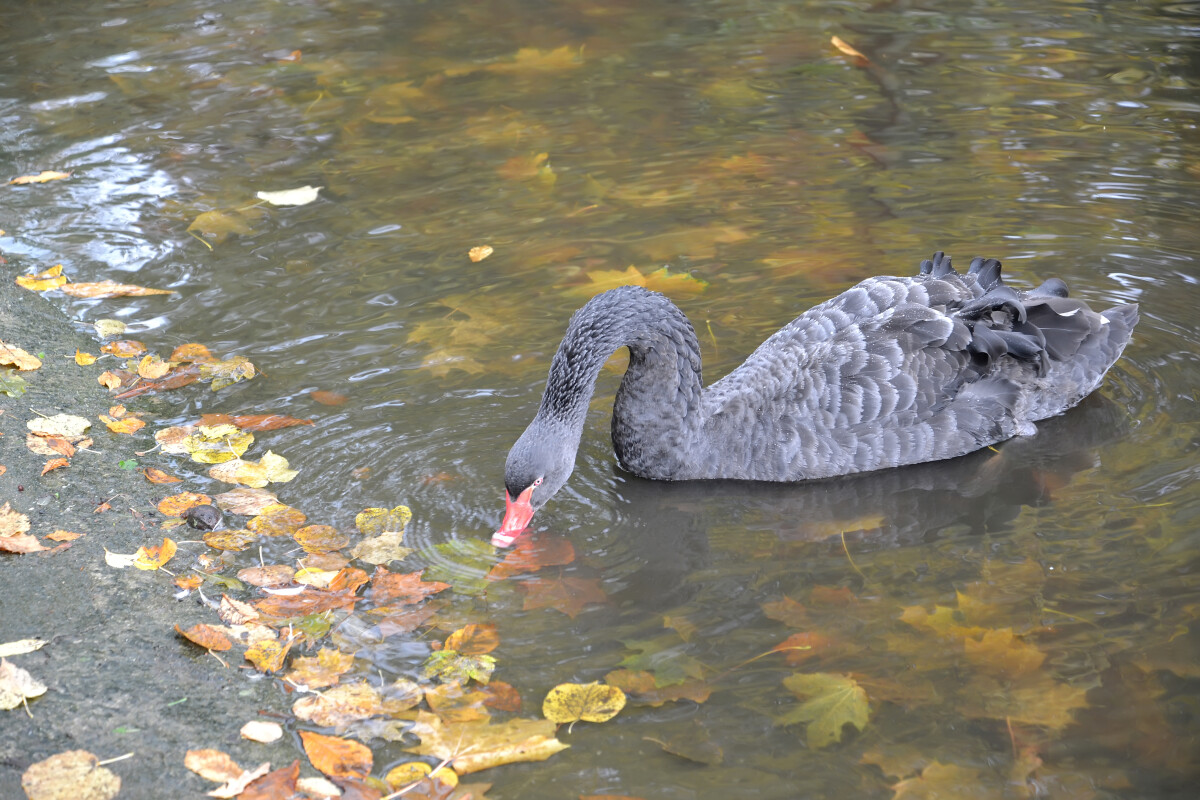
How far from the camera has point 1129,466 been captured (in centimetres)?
465

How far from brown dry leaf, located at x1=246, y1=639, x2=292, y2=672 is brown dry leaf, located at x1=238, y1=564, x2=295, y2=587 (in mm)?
383

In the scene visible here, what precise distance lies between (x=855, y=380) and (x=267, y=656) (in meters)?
2.58

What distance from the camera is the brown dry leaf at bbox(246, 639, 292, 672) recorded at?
355 cm

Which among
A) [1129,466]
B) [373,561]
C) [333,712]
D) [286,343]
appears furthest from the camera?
[286,343]

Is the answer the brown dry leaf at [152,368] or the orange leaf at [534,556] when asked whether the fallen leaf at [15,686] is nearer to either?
the orange leaf at [534,556]

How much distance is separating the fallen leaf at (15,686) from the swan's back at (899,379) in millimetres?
2481

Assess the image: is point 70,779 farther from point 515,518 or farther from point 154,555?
point 515,518

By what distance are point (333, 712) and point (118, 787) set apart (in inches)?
24.5

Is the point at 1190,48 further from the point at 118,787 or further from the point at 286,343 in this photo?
the point at 118,787

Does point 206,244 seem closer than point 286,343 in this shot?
No

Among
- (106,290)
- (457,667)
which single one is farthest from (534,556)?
(106,290)

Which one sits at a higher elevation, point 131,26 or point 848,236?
point 131,26

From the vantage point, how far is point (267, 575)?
4023 mm

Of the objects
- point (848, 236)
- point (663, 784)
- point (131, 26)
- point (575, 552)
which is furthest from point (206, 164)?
point (663, 784)
